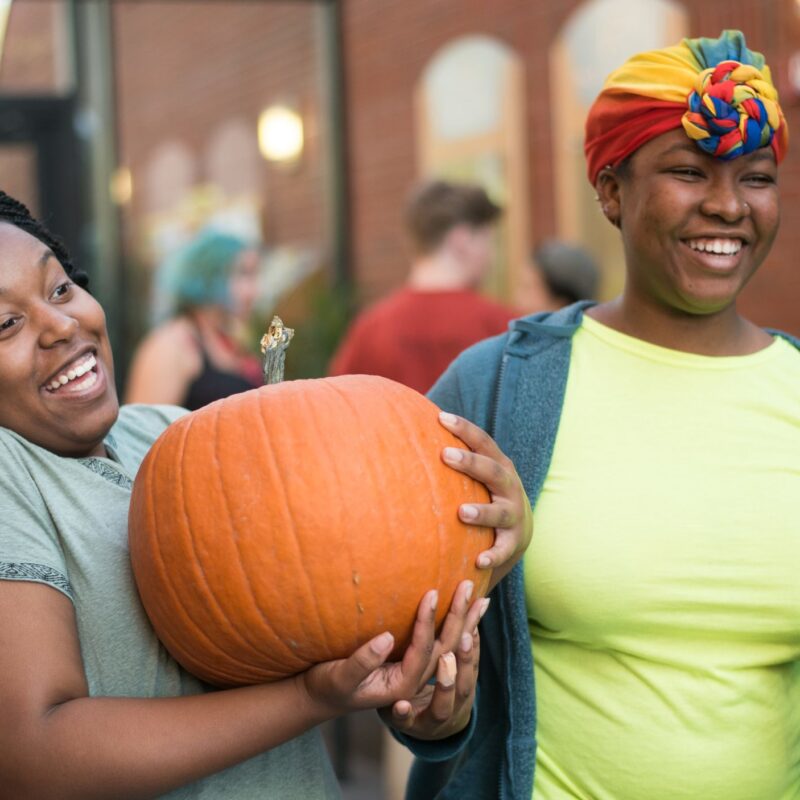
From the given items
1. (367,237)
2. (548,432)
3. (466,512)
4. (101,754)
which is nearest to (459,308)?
(548,432)

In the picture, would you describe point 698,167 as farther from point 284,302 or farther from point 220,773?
point 284,302

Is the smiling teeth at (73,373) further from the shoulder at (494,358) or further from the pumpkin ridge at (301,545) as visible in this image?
the shoulder at (494,358)

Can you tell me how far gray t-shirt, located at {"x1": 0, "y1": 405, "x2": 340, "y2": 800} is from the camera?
1.61 metres

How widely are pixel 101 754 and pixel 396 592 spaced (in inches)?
18.2

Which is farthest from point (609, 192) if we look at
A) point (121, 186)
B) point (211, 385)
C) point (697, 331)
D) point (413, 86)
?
point (121, 186)

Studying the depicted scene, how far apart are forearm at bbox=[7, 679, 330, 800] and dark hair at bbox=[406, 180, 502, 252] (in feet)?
11.0

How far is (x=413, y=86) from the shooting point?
7719 millimetres

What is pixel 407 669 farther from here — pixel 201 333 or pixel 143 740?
pixel 201 333

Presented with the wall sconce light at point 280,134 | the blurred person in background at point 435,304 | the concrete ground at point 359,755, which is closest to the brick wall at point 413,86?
the wall sconce light at point 280,134

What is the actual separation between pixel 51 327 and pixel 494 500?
2.40 feet

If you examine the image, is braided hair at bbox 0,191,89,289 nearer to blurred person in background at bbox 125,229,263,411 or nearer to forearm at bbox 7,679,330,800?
forearm at bbox 7,679,330,800

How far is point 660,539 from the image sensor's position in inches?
81.0

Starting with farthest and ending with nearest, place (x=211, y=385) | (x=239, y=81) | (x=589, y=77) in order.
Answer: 1. (x=239, y=81)
2. (x=589, y=77)
3. (x=211, y=385)

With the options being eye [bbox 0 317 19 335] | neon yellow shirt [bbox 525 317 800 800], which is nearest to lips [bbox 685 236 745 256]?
neon yellow shirt [bbox 525 317 800 800]
